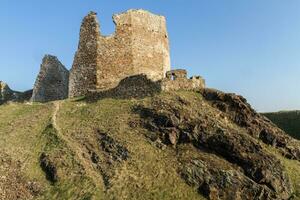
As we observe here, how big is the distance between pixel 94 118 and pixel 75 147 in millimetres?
4224

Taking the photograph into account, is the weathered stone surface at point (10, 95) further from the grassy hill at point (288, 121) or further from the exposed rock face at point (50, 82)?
the grassy hill at point (288, 121)

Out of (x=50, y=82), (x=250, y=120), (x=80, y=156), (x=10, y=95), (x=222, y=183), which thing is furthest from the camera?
(x=10, y=95)

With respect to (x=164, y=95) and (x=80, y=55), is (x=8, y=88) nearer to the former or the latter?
(x=80, y=55)

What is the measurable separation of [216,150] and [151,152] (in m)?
4.35

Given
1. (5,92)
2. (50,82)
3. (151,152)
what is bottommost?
(151,152)

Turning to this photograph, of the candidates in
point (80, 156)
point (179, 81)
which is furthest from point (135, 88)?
point (80, 156)

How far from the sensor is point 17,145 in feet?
112

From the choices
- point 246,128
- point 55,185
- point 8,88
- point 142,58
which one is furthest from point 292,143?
point 8,88

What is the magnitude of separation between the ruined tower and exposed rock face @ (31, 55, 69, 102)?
4.46 m

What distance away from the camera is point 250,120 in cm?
3712

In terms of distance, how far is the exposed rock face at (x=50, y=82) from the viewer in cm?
4997

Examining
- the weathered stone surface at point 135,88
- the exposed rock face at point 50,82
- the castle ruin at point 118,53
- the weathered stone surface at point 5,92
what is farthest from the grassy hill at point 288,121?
the weathered stone surface at point 5,92

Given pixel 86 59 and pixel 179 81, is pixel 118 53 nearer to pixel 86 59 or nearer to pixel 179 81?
pixel 86 59

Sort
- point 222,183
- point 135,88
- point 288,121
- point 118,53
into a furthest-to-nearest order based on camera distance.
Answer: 1. point 288,121
2. point 118,53
3. point 135,88
4. point 222,183
